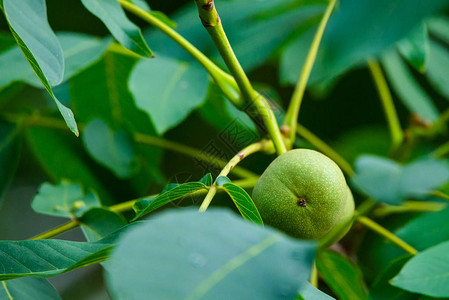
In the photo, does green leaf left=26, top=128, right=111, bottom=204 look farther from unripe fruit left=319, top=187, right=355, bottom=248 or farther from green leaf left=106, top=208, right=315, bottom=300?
green leaf left=106, top=208, right=315, bottom=300

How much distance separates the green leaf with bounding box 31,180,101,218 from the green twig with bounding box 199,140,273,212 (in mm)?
266

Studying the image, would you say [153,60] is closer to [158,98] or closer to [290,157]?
[158,98]

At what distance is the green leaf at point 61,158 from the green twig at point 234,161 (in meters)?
0.52

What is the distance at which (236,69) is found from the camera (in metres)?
0.63

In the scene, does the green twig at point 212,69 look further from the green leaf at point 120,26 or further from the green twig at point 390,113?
the green twig at point 390,113

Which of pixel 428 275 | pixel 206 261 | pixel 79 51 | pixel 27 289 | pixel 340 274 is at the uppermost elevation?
pixel 79 51

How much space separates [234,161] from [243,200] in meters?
0.09

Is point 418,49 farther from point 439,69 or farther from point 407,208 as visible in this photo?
point 439,69

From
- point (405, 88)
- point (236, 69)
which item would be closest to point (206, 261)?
point (236, 69)

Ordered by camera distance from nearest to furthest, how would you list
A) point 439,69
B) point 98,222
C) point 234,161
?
→ 1. point 234,161
2. point 98,222
3. point 439,69

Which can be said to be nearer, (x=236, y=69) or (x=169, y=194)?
(x=169, y=194)

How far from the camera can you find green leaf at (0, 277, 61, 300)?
1.63 feet

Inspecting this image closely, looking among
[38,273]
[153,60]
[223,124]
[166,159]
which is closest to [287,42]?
[223,124]

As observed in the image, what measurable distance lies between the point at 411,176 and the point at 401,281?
0.24m
